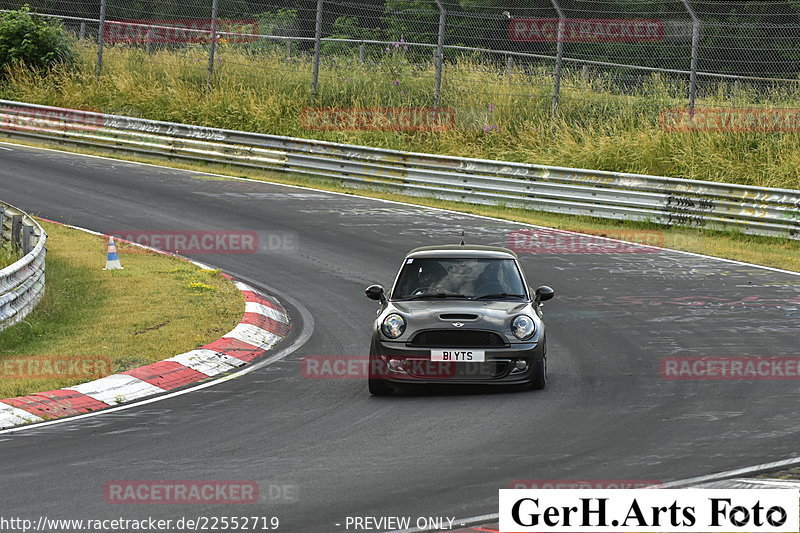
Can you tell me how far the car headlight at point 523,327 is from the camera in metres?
10.7

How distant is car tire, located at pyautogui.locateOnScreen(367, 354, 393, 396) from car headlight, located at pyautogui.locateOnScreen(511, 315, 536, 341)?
1310 millimetres

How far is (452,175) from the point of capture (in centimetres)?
2406

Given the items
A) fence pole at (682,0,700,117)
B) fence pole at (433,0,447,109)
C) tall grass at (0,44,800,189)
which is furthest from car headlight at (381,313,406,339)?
fence pole at (433,0,447,109)

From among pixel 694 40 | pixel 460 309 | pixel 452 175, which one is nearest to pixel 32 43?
pixel 452 175

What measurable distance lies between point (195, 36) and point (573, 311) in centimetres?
1952

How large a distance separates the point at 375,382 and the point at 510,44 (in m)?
17.1

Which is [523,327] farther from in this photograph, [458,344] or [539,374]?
[458,344]

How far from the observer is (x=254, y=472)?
7934 millimetres

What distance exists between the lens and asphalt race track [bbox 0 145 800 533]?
7.56 metres

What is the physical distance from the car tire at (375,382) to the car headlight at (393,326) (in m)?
0.27

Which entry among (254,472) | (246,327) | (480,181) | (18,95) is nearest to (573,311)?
(246,327)

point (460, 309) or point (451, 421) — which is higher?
point (460, 309)

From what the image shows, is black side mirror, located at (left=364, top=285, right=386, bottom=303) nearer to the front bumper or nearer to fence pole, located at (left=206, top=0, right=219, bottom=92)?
the front bumper

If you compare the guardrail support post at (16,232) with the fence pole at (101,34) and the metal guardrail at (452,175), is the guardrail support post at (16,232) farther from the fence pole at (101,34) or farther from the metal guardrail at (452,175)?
the fence pole at (101,34)
